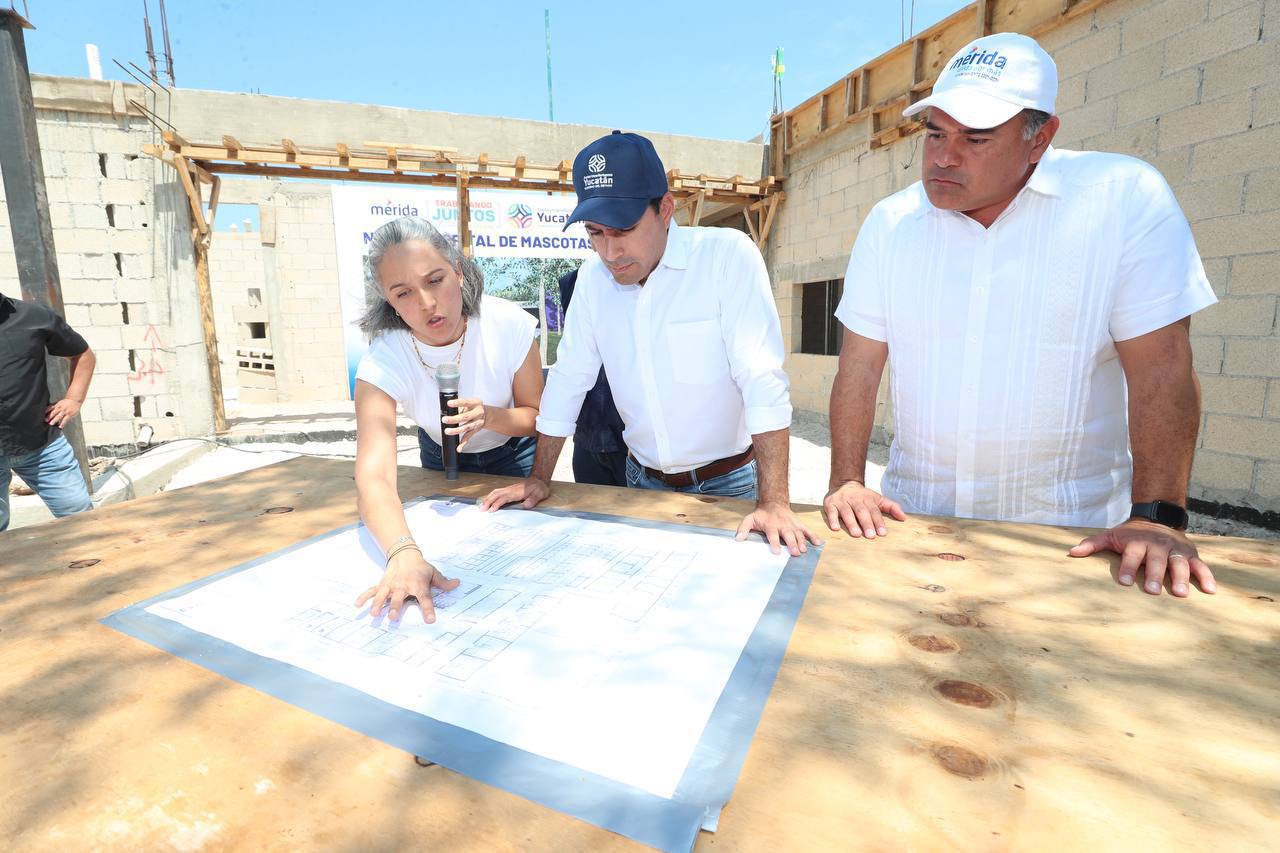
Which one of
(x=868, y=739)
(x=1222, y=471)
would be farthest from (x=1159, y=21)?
(x=868, y=739)

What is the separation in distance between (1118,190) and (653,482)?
4.76ft

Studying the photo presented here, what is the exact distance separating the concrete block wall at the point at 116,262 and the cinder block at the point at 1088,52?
8.45 meters

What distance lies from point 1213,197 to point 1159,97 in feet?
2.61

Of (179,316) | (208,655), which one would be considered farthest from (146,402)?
(208,655)

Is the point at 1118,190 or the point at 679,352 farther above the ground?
the point at 1118,190

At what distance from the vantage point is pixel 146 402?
6895mm

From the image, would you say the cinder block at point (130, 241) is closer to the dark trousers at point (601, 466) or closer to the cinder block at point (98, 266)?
the cinder block at point (98, 266)

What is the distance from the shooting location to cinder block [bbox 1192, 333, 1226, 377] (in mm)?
3824

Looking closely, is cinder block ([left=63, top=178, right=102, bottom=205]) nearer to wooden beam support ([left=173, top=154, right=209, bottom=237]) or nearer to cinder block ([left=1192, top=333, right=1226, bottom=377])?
wooden beam support ([left=173, top=154, right=209, bottom=237])

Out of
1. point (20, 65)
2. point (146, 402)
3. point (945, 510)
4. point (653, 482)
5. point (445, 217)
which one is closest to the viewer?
point (945, 510)

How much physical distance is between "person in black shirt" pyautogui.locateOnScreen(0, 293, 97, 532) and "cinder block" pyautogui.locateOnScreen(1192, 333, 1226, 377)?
260 inches

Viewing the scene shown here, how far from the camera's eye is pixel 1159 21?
4.02 m

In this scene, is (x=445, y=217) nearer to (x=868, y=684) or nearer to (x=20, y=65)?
(x=20, y=65)

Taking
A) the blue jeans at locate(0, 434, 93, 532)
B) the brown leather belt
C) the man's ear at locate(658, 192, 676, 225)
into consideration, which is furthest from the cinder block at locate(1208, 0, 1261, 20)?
the blue jeans at locate(0, 434, 93, 532)
